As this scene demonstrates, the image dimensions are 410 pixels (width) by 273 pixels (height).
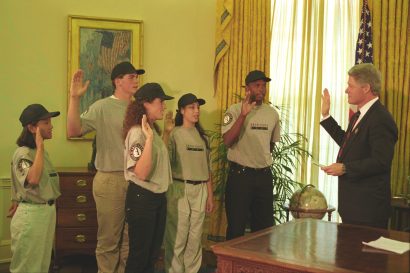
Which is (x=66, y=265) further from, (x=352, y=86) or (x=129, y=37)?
(x=352, y=86)

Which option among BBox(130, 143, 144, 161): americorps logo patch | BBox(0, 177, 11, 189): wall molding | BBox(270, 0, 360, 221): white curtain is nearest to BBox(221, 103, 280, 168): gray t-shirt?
BBox(270, 0, 360, 221): white curtain

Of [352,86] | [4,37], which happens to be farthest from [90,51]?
[352,86]

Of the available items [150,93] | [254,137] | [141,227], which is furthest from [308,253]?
[254,137]

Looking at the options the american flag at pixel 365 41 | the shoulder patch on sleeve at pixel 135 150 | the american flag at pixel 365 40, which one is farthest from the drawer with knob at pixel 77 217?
the american flag at pixel 365 40

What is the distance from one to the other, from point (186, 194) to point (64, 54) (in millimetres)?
2016

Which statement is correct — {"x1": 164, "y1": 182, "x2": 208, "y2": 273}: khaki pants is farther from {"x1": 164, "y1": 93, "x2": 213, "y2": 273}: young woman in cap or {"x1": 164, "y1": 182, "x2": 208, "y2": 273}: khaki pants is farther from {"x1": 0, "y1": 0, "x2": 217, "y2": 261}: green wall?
{"x1": 0, "y1": 0, "x2": 217, "y2": 261}: green wall

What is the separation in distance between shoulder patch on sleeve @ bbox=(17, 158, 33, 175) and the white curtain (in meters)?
2.77

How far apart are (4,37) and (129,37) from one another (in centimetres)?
120

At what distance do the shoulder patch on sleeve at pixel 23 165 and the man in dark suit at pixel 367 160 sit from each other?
1887 mm

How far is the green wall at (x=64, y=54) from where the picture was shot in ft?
14.6

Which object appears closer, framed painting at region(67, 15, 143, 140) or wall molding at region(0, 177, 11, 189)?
wall molding at region(0, 177, 11, 189)

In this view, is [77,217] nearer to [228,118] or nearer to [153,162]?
[153,162]

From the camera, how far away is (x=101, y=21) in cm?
468

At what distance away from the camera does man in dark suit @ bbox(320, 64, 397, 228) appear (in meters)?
2.86
